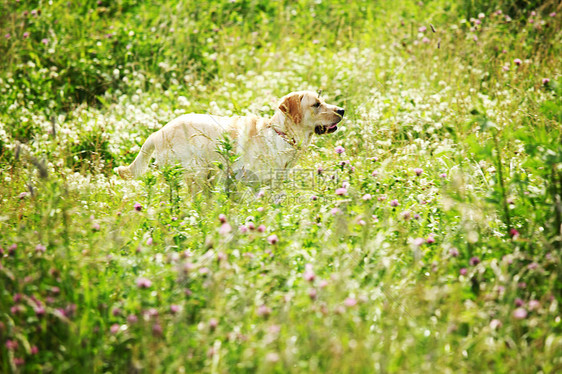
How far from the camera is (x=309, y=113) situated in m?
4.79

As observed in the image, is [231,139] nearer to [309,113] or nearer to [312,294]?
[309,113]

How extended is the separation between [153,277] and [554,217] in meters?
1.85

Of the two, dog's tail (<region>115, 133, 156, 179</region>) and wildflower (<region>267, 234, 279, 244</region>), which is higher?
wildflower (<region>267, 234, 279, 244</region>)

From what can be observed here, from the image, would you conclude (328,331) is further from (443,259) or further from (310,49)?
(310,49)

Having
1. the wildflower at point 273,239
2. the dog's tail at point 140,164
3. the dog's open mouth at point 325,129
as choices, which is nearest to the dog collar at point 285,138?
A: the dog's open mouth at point 325,129

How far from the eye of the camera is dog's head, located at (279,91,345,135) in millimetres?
4730

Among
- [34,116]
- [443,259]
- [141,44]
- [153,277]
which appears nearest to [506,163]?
[443,259]

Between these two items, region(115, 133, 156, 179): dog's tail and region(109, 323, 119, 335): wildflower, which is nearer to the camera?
region(109, 323, 119, 335): wildflower

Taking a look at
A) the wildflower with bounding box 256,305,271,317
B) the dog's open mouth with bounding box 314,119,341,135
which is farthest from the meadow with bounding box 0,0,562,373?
the dog's open mouth with bounding box 314,119,341,135

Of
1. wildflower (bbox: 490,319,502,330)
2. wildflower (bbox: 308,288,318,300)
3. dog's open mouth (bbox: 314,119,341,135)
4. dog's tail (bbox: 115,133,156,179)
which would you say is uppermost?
wildflower (bbox: 308,288,318,300)

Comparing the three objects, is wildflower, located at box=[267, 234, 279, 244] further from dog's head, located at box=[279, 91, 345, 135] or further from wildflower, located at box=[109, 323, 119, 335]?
dog's head, located at box=[279, 91, 345, 135]

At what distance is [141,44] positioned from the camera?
730 centimetres

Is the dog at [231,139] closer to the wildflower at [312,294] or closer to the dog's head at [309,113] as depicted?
the dog's head at [309,113]

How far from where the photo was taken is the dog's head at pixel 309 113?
4730mm
